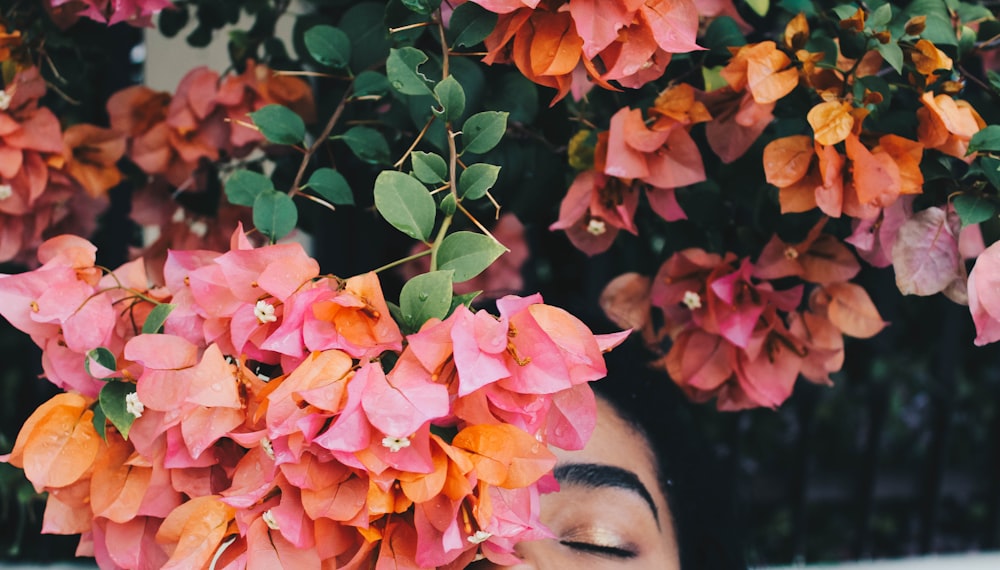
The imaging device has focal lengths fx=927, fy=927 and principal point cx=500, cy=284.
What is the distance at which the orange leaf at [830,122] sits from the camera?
1.99 feet

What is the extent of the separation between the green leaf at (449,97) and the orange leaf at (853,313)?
1.27 ft

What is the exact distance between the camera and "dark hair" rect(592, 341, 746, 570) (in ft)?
2.64

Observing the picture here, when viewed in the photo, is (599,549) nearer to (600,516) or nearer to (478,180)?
(600,516)

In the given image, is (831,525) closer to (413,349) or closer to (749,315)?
(749,315)

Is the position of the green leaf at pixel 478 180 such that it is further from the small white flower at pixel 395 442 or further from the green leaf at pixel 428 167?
the small white flower at pixel 395 442

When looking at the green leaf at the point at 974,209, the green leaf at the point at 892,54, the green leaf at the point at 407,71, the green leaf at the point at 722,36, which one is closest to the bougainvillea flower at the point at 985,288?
the green leaf at the point at 974,209

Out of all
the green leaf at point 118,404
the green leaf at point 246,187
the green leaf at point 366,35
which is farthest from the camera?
the green leaf at point 366,35

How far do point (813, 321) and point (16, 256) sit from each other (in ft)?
2.35

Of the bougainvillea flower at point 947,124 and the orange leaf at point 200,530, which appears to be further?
the bougainvillea flower at point 947,124

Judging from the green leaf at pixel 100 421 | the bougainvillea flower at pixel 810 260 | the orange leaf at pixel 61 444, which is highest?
the green leaf at pixel 100 421

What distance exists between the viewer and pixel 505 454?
1.51ft

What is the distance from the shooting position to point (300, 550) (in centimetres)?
49

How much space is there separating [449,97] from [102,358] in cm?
25

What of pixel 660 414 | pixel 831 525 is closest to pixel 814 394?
pixel 831 525
